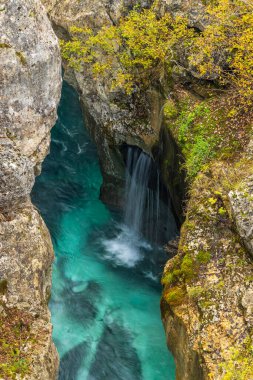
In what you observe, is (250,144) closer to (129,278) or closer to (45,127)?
(45,127)

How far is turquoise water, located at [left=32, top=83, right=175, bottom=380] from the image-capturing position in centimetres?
1379

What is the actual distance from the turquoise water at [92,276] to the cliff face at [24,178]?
3159 millimetres

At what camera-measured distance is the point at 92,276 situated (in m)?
16.9

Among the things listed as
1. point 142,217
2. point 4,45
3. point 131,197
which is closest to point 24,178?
point 4,45

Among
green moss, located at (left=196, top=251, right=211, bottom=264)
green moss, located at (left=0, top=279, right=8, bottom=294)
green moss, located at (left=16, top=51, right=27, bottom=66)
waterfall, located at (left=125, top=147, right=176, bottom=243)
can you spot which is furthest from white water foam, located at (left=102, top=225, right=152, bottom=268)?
green moss, located at (left=16, top=51, right=27, bottom=66)

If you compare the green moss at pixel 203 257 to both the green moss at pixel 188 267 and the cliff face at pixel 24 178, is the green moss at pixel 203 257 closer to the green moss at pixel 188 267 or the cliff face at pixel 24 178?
the green moss at pixel 188 267

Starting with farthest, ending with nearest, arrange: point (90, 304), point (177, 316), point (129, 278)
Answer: point (129, 278) → point (90, 304) → point (177, 316)

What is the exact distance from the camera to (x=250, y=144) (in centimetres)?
1206

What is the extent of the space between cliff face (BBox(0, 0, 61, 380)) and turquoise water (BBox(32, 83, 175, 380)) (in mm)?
3159

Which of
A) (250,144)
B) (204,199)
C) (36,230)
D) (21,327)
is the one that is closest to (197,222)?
(204,199)

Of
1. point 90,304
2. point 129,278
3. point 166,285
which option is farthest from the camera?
point 129,278

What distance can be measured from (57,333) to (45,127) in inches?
255

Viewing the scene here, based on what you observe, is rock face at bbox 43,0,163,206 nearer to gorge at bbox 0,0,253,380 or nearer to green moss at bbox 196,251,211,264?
gorge at bbox 0,0,253,380

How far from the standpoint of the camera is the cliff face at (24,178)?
1059cm
